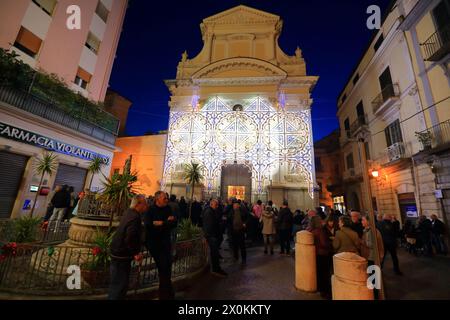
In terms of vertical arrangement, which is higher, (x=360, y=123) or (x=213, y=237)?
(x=360, y=123)

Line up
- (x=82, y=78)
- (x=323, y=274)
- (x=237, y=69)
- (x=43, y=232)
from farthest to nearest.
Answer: (x=237, y=69) → (x=82, y=78) → (x=43, y=232) → (x=323, y=274)

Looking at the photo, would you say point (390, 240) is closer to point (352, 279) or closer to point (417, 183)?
point (352, 279)

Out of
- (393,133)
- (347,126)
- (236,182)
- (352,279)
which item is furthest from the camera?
(347,126)

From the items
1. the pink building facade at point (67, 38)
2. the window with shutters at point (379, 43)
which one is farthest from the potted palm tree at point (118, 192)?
the window with shutters at point (379, 43)

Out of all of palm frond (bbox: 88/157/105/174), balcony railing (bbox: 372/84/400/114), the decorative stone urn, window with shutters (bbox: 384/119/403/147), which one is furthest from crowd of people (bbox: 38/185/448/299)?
balcony railing (bbox: 372/84/400/114)

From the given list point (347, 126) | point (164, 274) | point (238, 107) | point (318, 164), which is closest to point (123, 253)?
point (164, 274)

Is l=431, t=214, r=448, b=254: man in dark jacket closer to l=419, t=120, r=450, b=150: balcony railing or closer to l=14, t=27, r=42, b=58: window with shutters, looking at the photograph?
l=419, t=120, r=450, b=150: balcony railing

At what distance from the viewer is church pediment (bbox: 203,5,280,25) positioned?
2161 centimetres

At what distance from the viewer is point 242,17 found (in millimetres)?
22078

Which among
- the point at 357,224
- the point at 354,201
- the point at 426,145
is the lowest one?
the point at 357,224

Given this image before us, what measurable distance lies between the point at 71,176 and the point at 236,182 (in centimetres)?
1239

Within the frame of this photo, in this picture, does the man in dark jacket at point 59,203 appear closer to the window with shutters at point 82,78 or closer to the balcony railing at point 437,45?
the window with shutters at point 82,78

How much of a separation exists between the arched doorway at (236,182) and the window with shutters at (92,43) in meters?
14.6
